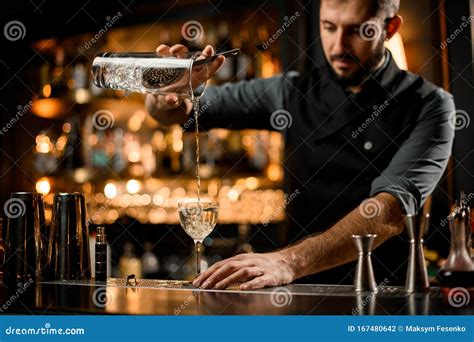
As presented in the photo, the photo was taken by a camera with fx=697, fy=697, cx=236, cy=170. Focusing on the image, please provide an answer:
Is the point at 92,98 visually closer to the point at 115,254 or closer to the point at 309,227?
the point at 115,254

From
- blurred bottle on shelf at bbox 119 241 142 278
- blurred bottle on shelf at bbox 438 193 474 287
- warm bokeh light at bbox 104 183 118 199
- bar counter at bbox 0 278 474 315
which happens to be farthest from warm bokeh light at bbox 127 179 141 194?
blurred bottle on shelf at bbox 438 193 474 287

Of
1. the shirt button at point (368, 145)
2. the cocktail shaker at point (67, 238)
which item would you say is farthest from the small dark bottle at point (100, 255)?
the shirt button at point (368, 145)

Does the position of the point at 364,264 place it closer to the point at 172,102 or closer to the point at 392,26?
the point at 172,102

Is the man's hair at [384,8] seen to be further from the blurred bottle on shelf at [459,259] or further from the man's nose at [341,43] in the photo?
the blurred bottle on shelf at [459,259]

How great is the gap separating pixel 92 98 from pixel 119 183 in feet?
1.56

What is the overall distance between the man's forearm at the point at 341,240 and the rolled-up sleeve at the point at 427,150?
12cm

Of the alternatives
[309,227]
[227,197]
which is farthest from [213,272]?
[227,197]

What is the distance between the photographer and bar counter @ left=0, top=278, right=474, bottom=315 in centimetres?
136

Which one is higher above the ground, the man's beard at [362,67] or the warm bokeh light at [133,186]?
Result: the man's beard at [362,67]

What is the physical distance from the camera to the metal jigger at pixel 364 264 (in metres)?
1.54

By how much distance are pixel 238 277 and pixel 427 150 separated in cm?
115

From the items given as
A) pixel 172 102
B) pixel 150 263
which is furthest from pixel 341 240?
pixel 150 263

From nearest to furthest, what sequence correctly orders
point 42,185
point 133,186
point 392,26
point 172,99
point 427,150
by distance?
1. point 172,99
2. point 427,150
3. point 392,26
4. point 133,186
5. point 42,185

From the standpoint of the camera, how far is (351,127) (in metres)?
2.73
